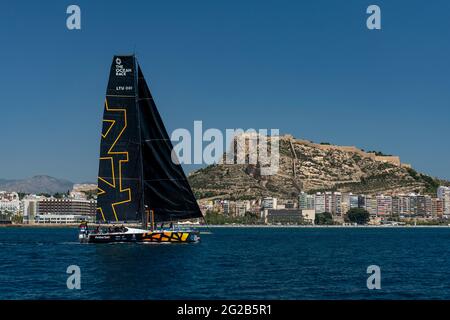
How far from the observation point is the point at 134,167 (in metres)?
70.4

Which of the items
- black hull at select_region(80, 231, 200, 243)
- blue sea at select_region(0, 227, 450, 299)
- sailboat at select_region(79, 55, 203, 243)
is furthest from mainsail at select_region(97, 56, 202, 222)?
blue sea at select_region(0, 227, 450, 299)

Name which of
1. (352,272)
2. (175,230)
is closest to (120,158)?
(175,230)

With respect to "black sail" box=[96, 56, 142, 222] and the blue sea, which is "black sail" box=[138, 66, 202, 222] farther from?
the blue sea

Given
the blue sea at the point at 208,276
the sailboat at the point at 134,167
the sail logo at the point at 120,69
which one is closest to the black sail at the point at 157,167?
the sailboat at the point at 134,167

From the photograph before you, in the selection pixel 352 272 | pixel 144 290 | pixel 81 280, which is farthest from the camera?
pixel 352 272

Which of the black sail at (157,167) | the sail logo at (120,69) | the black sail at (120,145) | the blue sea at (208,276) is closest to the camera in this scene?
the blue sea at (208,276)

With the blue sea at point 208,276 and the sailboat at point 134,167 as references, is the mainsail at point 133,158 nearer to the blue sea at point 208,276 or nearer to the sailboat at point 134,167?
the sailboat at point 134,167

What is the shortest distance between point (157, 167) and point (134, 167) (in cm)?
241

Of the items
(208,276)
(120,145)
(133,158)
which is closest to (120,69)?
(120,145)

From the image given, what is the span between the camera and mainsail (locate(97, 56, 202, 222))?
6981 centimetres

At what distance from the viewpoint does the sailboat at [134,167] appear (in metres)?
69.8

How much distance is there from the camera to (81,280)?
139 feet
